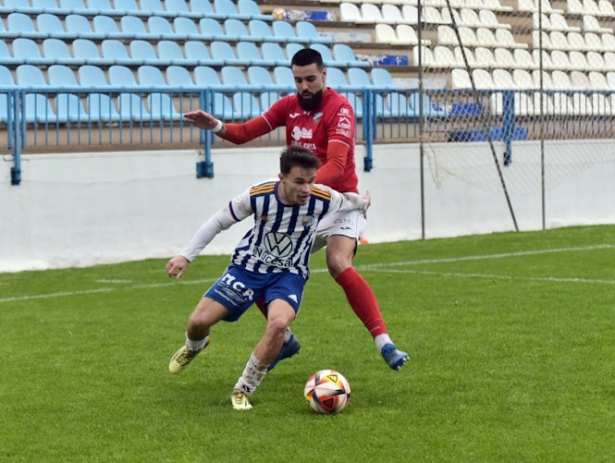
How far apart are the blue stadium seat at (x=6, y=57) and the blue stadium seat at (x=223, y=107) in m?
2.71

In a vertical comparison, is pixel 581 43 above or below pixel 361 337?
above

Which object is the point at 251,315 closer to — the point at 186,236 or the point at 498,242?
the point at 186,236

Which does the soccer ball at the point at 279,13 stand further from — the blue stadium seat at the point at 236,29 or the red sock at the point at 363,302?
the red sock at the point at 363,302

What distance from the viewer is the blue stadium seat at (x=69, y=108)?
Answer: 1440cm

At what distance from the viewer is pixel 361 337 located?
8164 millimetres

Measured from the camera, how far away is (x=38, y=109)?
14.5 m

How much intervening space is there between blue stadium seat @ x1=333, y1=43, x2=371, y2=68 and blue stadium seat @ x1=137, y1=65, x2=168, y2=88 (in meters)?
4.07

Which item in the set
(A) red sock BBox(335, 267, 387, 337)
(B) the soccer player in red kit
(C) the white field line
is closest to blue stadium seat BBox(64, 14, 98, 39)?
(C) the white field line

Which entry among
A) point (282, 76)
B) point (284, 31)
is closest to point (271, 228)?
point (282, 76)

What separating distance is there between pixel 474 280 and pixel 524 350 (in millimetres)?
3979

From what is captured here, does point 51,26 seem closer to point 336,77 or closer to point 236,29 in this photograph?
point 236,29

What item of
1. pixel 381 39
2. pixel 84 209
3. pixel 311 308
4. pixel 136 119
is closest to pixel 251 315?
pixel 311 308

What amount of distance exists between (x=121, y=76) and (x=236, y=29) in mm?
3342

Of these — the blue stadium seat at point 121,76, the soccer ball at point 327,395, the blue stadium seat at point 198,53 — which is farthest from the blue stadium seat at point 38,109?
the soccer ball at point 327,395
